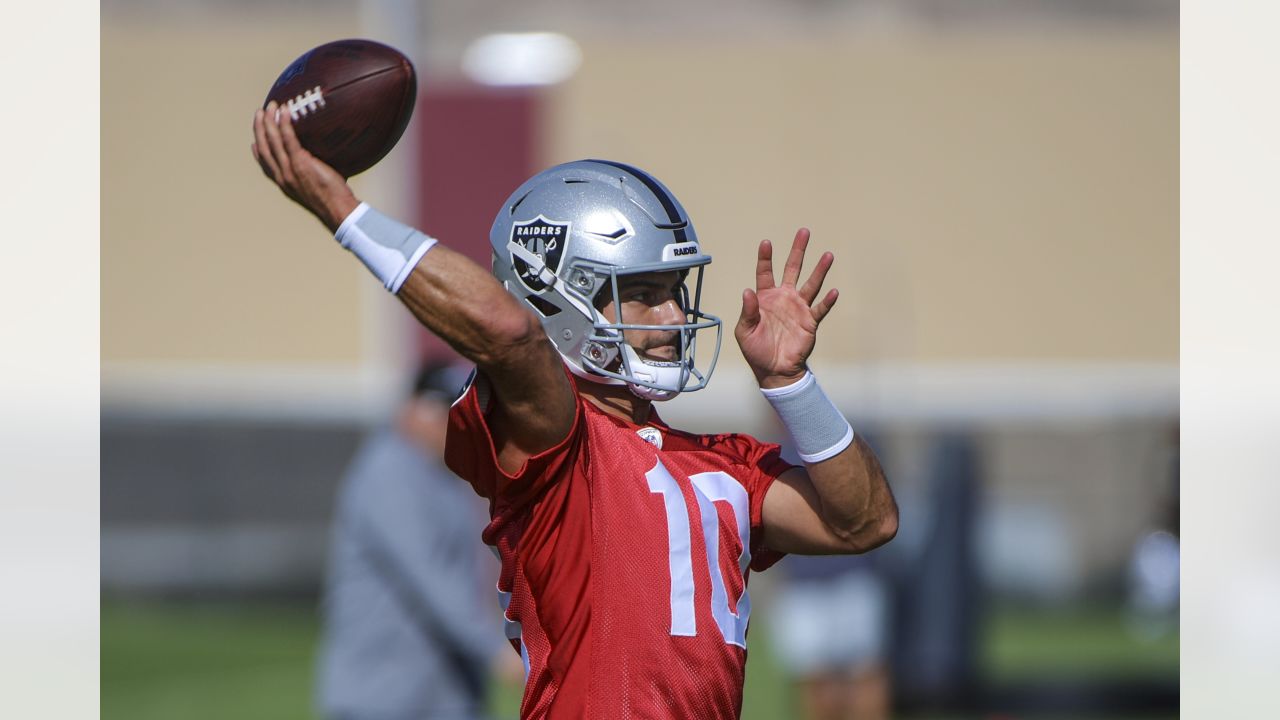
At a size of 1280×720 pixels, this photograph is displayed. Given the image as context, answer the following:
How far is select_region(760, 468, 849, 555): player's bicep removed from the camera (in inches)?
124

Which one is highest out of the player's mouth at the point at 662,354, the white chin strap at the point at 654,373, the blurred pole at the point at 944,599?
the player's mouth at the point at 662,354

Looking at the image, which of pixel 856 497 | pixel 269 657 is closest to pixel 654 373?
pixel 856 497

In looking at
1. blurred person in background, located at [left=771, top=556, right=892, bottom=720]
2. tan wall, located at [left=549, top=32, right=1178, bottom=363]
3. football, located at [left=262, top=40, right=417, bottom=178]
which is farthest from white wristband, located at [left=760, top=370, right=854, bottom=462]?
tan wall, located at [left=549, top=32, right=1178, bottom=363]

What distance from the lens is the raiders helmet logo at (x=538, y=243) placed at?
9.86 ft

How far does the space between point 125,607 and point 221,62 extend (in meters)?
6.98

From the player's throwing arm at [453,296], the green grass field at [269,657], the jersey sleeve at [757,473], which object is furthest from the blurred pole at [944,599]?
the player's throwing arm at [453,296]

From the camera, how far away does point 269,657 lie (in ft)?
42.3

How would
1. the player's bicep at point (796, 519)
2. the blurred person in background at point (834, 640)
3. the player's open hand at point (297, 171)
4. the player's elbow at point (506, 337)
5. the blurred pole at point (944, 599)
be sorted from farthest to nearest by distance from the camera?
the blurred pole at point (944, 599), the blurred person in background at point (834, 640), the player's bicep at point (796, 519), the player's open hand at point (297, 171), the player's elbow at point (506, 337)

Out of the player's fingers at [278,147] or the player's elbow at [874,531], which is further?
the player's elbow at [874,531]

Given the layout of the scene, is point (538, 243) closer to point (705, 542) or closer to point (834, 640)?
point (705, 542)

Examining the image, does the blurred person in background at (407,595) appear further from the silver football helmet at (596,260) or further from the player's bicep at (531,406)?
the player's bicep at (531,406)

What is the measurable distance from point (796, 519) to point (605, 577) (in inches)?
19.3

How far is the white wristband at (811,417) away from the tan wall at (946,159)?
16.1 meters
